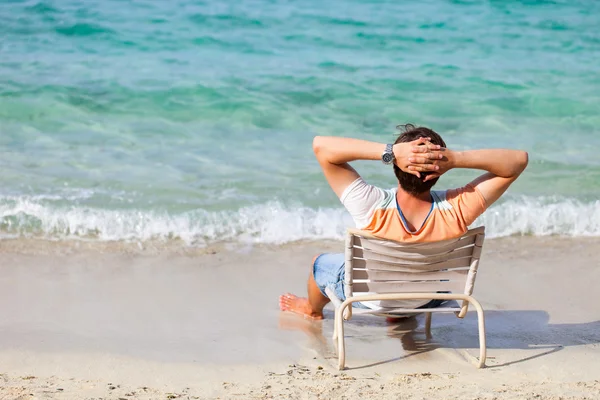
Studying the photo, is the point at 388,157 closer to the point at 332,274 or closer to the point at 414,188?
the point at 414,188

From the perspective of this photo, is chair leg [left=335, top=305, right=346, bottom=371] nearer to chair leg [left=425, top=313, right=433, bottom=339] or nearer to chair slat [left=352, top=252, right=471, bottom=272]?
chair slat [left=352, top=252, right=471, bottom=272]

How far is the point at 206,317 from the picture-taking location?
490cm

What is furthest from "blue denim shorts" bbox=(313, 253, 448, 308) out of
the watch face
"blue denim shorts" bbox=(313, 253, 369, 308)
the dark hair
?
the watch face

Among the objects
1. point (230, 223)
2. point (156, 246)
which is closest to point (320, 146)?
point (156, 246)

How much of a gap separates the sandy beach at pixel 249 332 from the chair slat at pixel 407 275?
466 millimetres

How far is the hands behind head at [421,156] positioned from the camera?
3740 mm

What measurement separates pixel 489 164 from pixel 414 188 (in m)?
0.38

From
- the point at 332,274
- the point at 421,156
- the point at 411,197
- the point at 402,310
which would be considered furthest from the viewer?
the point at 332,274

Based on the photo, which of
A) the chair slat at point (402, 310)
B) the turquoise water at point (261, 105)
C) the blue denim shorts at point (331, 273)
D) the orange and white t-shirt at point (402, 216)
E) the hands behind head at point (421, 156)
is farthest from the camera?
the turquoise water at point (261, 105)

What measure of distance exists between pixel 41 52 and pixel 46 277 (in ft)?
23.8

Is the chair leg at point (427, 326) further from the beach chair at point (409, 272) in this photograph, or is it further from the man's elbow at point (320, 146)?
the man's elbow at point (320, 146)

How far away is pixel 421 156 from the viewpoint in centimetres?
373

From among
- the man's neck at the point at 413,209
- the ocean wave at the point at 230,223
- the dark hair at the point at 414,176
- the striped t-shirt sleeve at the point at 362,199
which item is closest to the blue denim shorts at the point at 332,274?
the striped t-shirt sleeve at the point at 362,199

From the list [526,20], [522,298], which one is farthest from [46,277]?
[526,20]
